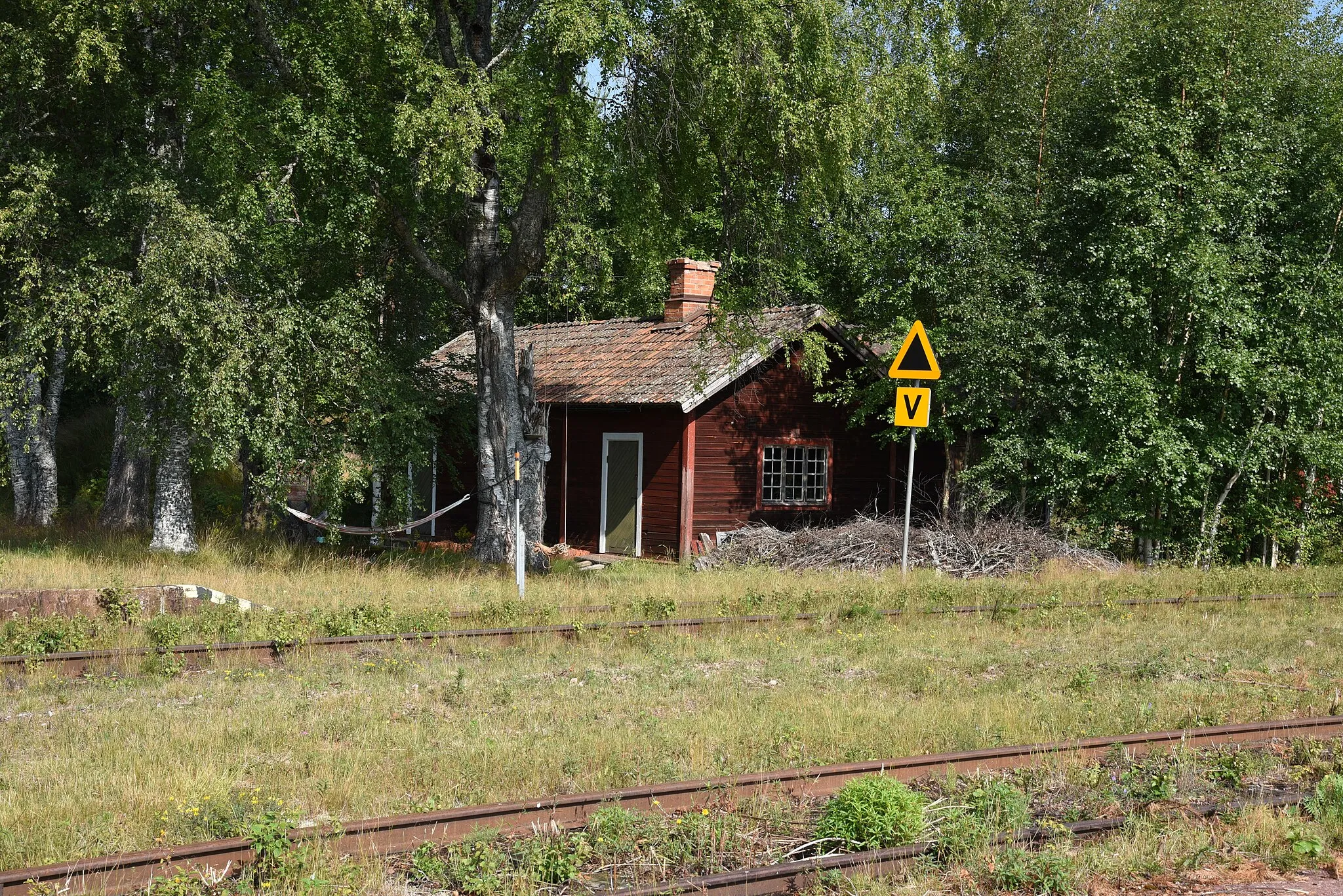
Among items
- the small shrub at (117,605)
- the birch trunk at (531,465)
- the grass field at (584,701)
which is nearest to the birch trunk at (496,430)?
the birch trunk at (531,465)

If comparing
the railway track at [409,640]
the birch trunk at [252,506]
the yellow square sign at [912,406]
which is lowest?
the railway track at [409,640]

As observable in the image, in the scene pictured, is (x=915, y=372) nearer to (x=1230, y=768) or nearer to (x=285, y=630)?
(x=285, y=630)

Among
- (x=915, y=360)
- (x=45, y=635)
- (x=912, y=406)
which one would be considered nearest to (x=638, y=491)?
(x=912, y=406)

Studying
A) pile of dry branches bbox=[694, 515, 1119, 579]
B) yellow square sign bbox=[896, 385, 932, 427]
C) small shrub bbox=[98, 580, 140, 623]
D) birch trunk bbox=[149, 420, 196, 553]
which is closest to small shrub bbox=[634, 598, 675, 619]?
yellow square sign bbox=[896, 385, 932, 427]

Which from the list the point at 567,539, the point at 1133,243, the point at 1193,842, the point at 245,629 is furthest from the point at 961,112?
the point at 1193,842

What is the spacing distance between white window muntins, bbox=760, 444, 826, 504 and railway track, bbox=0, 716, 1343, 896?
1467 centimetres

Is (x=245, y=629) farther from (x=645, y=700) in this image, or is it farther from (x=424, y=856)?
(x=424, y=856)

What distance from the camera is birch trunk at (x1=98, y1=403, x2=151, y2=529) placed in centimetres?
2258

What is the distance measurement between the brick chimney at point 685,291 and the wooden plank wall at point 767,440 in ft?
8.04

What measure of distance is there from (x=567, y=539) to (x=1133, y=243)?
38.0 feet

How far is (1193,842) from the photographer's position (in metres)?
6.32

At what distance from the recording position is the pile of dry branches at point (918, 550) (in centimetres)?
1880

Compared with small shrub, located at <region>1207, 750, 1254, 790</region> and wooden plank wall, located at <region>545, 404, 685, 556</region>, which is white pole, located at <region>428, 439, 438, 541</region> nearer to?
wooden plank wall, located at <region>545, 404, 685, 556</region>

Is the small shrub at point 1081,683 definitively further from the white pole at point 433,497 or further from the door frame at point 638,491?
the white pole at point 433,497
